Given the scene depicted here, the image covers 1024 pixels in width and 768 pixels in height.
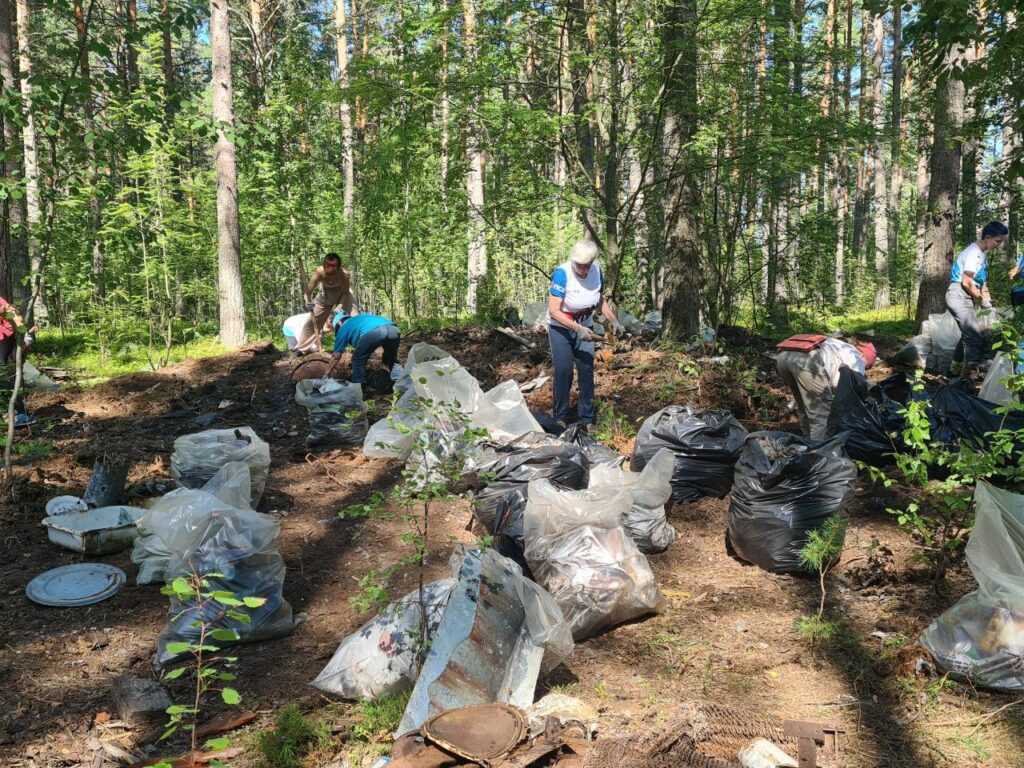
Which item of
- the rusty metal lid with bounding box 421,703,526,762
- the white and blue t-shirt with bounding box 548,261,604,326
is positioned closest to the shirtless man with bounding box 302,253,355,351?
the white and blue t-shirt with bounding box 548,261,604,326

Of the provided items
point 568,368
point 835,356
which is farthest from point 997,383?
point 568,368

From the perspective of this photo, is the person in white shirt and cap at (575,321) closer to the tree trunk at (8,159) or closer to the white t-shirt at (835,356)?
the white t-shirt at (835,356)

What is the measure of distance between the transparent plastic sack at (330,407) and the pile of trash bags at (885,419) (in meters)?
3.43

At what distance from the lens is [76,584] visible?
368 cm

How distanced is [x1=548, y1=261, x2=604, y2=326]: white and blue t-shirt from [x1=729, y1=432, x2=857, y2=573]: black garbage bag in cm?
184

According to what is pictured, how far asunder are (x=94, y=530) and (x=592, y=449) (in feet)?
9.30

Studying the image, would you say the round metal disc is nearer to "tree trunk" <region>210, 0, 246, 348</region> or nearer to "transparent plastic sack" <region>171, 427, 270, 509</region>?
"transparent plastic sack" <region>171, 427, 270, 509</region>

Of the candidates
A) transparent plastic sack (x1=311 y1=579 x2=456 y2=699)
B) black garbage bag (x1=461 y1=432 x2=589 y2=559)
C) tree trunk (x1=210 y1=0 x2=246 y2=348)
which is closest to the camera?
transparent plastic sack (x1=311 y1=579 x2=456 y2=699)

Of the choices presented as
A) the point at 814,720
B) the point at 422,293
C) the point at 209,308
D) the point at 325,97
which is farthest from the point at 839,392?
the point at 209,308

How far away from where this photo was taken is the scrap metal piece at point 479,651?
256 centimetres

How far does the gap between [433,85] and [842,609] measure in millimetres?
5627

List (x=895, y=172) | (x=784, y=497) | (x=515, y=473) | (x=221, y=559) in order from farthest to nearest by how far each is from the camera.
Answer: (x=895, y=172), (x=515, y=473), (x=784, y=497), (x=221, y=559)

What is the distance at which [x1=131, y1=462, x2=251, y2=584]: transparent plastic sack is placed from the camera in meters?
3.38

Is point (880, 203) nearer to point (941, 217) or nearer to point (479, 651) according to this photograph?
point (941, 217)
